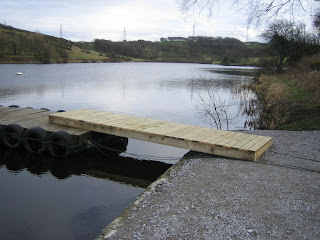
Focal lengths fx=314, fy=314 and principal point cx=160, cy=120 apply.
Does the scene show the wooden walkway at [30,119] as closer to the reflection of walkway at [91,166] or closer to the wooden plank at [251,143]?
the reflection of walkway at [91,166]

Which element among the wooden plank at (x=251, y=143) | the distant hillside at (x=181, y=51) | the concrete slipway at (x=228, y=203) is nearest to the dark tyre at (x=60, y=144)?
the concrete slipway at (x=228, y=203)

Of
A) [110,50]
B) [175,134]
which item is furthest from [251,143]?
[110,50]

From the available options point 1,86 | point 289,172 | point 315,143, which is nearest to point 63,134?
point 289,172

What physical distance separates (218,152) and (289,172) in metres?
1.66

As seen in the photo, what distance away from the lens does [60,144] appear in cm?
934

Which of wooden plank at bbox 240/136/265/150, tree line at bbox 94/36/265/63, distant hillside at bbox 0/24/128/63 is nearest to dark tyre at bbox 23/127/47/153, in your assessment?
wooden plank at bbox 240/136/265/150

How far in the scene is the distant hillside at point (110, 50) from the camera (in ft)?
202

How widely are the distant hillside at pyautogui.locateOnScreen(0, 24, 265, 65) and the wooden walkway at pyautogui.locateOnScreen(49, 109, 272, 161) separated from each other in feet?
171

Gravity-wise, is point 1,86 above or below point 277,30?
below

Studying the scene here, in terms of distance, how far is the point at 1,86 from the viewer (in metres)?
25.7

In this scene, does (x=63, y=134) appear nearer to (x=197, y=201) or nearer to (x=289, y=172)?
(x=197, y=201)

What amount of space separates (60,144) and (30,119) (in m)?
2.54

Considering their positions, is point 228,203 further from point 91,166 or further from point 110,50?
point 110,50

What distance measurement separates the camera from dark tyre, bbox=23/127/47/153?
376 inches
